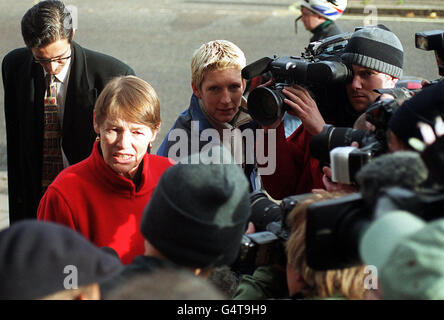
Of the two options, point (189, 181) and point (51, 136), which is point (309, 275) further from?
point (51, 136)

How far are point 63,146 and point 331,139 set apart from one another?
1836 millimetres

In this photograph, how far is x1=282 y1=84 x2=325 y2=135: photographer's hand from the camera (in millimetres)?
2766

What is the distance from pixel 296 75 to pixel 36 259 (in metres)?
1.69

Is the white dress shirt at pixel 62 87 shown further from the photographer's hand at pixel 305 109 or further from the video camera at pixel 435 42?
the video camera at pixel 435 42

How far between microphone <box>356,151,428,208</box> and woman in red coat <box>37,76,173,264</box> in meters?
1.36

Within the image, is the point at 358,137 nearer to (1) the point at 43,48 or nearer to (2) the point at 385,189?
(2) the point at 385,189

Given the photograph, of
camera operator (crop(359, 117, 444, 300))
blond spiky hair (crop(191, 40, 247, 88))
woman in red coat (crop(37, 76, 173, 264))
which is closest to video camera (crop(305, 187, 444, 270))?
camera operator (crop(359, 117, 444, 300))

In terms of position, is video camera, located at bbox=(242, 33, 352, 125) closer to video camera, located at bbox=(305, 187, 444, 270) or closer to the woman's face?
the woman's face

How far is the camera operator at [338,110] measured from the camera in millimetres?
2799

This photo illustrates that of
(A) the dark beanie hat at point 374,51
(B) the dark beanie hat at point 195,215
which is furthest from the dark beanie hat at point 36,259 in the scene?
(A) the dark beanie hat at point 374,51

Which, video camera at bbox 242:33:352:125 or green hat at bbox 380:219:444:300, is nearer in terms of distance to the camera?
green hat at bbox 380:219:444:300

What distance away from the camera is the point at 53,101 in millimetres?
3553

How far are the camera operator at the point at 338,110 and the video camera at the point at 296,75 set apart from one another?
0.06 metres

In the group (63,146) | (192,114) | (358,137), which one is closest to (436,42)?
(358,137)
